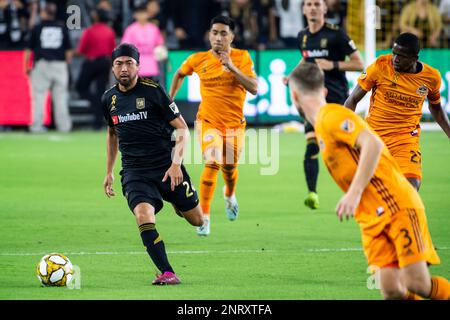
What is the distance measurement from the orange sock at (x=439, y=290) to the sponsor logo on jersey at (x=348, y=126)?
3.61 ft

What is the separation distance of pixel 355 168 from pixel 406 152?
10.3ft

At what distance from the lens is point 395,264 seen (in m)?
6.98

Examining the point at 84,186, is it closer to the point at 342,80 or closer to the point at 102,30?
the point at 342,80

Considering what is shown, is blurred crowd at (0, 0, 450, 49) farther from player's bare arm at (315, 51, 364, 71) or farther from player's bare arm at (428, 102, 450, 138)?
player's bare arm at (428, 102, 450, 138)

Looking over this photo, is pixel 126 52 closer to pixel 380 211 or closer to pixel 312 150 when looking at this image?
pixel 380 211

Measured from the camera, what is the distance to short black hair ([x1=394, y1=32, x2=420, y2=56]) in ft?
29.8

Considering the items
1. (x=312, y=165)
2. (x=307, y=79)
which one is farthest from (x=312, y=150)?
(x=307, y=79)

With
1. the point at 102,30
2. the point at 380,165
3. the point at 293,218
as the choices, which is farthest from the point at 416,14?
the point at 380,165

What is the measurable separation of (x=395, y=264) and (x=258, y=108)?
16.7 meters

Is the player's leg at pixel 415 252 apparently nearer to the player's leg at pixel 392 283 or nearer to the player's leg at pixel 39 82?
the player's leg at pixel 392 283

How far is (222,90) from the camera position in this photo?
12.5 m

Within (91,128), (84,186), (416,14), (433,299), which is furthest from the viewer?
(91,128)

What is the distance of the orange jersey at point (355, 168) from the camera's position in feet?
22.4

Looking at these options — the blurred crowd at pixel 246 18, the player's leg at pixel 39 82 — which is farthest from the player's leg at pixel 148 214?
the blurred crowd at pixel 246 18
